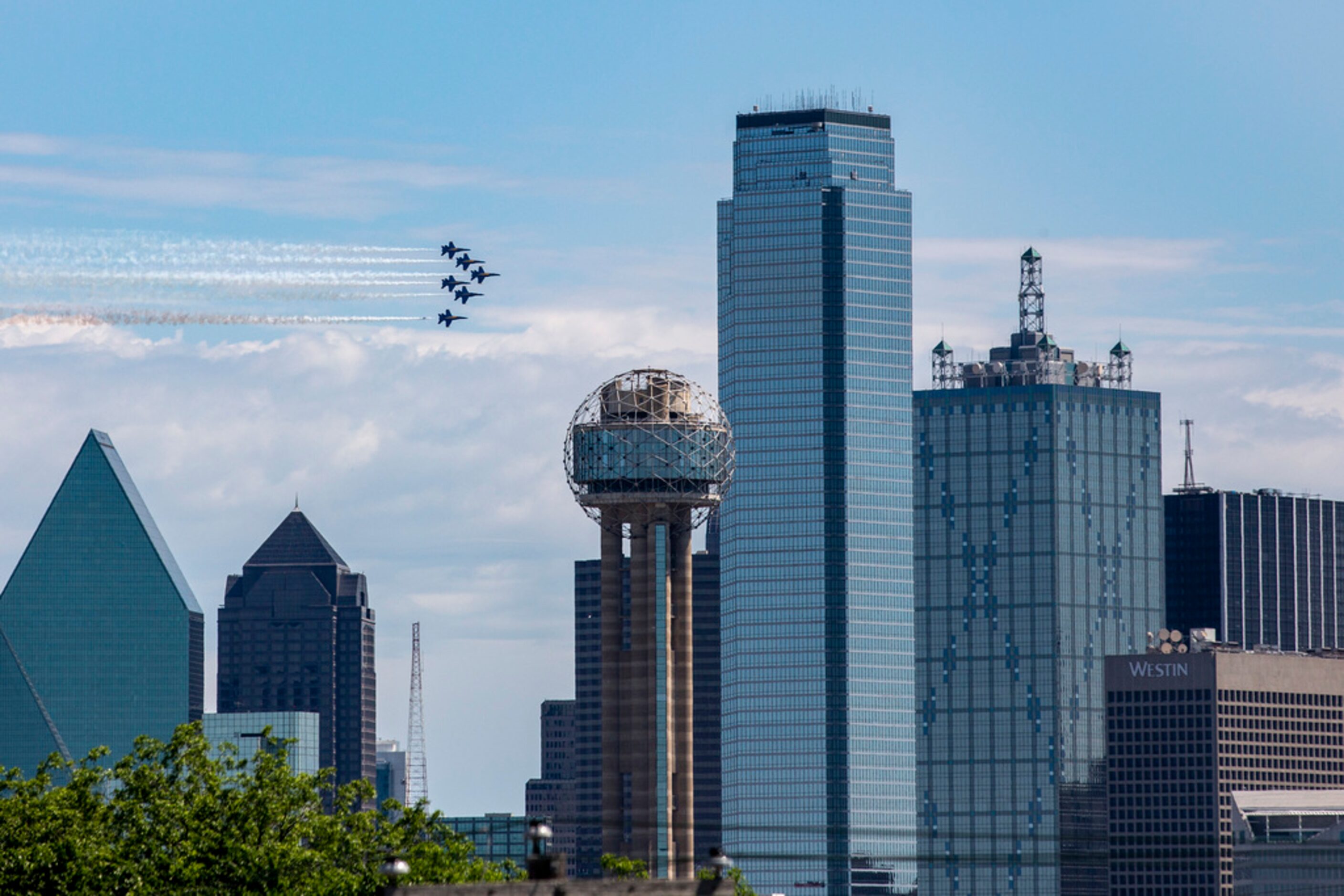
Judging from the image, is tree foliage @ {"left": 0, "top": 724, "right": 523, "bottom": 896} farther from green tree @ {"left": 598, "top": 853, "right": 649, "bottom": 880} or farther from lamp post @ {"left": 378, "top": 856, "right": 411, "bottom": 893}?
lamp post @ {"left": 378, "top": 856, "right": 411, "bottom": 893}

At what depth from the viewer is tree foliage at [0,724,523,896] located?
152375mm

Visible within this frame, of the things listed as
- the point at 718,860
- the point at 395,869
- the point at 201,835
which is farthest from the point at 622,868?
the point at 395,869

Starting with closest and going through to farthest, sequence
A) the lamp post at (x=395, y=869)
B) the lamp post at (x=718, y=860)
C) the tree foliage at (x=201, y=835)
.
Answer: the lamp post at (x=395, y=869), the lamp post at (x=718, y=860), the tree foliage at (x=201, y=835)

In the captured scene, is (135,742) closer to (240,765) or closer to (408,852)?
(240,765)

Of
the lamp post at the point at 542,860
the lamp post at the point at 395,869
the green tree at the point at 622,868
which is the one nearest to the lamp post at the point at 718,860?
the lamp post at the point at 542,860

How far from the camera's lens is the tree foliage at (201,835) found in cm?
15238

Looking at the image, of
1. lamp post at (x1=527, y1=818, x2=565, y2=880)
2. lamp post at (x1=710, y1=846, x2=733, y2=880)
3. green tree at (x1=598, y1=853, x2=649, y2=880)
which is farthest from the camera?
green tree at (x1=598, y1=853, x2=649, y2=880)

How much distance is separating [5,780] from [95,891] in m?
18.9

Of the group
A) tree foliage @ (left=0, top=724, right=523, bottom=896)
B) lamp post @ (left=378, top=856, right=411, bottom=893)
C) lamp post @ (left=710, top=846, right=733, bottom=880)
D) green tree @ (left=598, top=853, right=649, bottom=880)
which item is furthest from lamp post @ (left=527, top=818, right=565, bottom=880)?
green tree @ (left=598, top=853, right=649, bottom=880)

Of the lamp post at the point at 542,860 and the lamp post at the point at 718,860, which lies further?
the lamp post at the point at 718,860

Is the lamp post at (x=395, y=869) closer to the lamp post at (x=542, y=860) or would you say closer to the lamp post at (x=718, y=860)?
the lamp post at (x=542, y=860)

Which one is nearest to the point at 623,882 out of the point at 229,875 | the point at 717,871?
the point at 717,871

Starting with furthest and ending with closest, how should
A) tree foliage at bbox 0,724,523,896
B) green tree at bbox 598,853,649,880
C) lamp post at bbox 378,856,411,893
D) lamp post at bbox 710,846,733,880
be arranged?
green tree at bbox 598,853,649,880 < tree foliage at bbox 0,724,523,896 < lamp post at bbox 710,846,733,880 < lamp post at bbox 378,856,411,893

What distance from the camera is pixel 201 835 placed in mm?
158875
